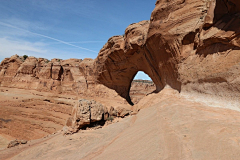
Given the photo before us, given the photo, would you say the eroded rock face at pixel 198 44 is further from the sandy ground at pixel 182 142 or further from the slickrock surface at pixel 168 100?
the sandy ground at pixel 182 142

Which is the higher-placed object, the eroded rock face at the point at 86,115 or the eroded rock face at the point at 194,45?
the eroded rock face at the point at 194,45

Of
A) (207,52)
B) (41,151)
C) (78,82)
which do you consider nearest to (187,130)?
(207,52)

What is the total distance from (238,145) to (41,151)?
16.6 ft

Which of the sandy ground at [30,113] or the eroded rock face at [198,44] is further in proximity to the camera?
the sandy ground at [30,113]

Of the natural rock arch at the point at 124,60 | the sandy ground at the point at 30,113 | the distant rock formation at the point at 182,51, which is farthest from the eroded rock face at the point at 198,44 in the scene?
the sandy ground at the point at 30,113

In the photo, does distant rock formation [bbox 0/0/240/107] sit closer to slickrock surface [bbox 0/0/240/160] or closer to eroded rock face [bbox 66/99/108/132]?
slickrock surface [bbox 0/0/240/160]

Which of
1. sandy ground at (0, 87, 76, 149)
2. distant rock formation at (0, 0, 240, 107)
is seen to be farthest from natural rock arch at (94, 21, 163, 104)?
sandy ground at (0, 87, 76, 149)

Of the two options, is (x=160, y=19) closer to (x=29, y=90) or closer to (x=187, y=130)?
(x=187, y=130)

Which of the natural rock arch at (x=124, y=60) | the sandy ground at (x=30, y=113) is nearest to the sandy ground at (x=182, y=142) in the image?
the natural rock arch at (x=124, y=60)

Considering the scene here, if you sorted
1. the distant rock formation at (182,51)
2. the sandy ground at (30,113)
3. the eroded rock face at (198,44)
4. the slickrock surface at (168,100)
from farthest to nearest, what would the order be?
the sandy ground at (30,113), the distant rock formation at (182,51), the eroded rock face at (198,44), the slickrock surface at (168,100)

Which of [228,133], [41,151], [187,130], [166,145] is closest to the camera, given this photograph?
[228,133]

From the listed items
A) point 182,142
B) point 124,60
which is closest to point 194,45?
point 182,142

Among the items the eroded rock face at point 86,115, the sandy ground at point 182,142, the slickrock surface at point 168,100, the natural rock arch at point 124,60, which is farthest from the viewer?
the natural rock arch at point 124,60

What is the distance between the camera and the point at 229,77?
13.3 feet
